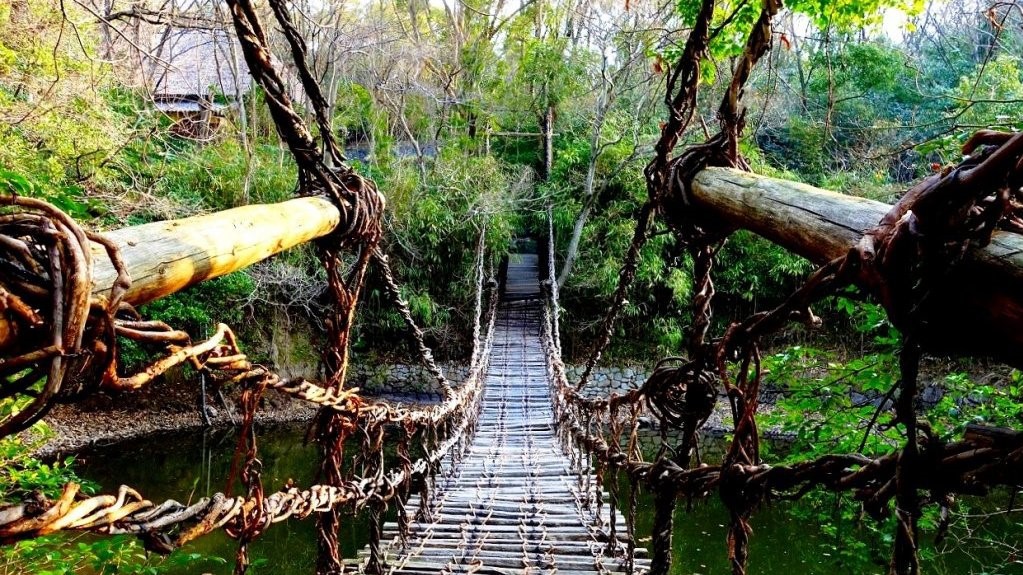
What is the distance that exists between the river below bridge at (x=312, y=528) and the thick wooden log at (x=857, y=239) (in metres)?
2.46

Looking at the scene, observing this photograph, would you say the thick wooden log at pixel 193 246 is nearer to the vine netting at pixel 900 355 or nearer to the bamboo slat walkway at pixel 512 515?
the vine netting at pixel 900 355

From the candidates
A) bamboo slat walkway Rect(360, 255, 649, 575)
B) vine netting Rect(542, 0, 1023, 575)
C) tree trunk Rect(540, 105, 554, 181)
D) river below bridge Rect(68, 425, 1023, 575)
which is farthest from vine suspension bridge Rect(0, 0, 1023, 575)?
tree trunk Rect(540, 105, 554, 181)

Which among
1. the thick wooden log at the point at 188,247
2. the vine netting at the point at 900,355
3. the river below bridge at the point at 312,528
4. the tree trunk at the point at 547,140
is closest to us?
the vine netting at the point at 900,355

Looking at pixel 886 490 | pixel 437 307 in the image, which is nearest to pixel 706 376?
pixel 886 490

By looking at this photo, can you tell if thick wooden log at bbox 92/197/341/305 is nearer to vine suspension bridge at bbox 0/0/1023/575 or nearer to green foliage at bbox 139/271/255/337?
vine suspension bridge at bbox 0/0/1023/575

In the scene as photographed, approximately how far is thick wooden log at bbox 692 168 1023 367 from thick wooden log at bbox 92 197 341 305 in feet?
2.39

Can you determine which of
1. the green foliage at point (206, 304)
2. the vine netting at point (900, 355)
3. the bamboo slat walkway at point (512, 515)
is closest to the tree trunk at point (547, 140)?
the green foliage at point (206, 304)

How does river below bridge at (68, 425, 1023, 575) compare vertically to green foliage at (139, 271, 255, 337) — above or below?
below

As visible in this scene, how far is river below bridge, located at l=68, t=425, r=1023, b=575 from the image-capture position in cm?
409

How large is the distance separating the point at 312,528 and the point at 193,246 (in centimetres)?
532

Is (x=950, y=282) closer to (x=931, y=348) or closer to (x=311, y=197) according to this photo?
(x=931, y=348)

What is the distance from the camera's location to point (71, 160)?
474cm

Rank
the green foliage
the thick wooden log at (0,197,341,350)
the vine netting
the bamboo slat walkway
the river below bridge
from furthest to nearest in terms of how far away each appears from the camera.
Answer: the green foliage
the river below bridge
the bamboo slat walkway
the thick wooden log at (0,197,341,350)
the vine netting

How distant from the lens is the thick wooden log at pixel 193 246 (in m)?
0.64
